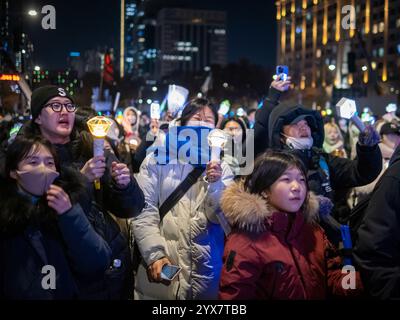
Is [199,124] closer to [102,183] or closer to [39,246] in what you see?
[102,183]

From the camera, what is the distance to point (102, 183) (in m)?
3.73

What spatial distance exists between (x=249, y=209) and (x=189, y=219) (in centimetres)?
87

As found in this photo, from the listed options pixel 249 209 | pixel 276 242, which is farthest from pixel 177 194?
pixel 276 242

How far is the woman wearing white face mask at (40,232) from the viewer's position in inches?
109

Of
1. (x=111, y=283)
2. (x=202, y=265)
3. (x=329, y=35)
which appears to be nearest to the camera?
(x=111, y=283)

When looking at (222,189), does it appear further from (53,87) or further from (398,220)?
(53,87)

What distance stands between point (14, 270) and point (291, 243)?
168 cm

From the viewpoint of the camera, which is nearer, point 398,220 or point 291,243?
point 398,220

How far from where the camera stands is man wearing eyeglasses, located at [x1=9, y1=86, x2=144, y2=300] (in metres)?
3.26

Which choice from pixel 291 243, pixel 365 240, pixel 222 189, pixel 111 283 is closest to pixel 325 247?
pixel 291 243

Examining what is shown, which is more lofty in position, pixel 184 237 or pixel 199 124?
pixel 199 124

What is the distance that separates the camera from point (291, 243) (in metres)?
3.04

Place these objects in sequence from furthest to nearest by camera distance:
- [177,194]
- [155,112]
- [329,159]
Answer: [155,112] < [329,159] < [177,194]

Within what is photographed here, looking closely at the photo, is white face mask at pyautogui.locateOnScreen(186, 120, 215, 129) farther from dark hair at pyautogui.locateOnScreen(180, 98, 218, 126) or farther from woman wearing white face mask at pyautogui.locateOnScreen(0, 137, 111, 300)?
woman wearing white face mask at pyautogui.locateOnScreen(0, 137, 111, 300)
